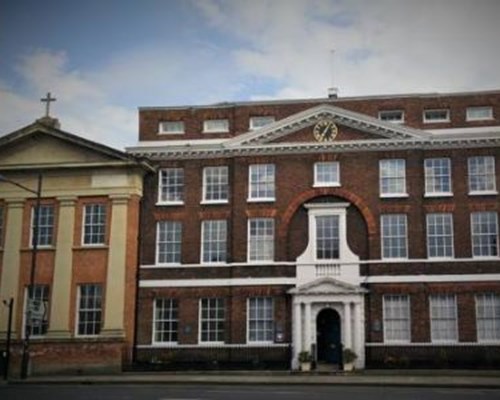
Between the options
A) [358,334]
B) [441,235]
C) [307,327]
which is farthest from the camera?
[441,235]

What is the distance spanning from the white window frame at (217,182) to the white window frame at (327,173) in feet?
15.0

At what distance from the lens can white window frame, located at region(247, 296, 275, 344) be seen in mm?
34906

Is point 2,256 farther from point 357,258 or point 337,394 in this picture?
point 337,394

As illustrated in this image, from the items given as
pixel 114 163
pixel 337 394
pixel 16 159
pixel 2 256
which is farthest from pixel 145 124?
pixel 337 394

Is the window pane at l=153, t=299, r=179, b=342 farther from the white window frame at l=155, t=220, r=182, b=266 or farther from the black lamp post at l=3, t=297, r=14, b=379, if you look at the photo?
the black lamp post at l=3, t=297, r=14, b=379

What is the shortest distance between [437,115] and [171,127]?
45.2ft

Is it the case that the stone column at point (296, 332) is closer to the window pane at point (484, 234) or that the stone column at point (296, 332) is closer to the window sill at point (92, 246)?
the window pane at point (484, 234)

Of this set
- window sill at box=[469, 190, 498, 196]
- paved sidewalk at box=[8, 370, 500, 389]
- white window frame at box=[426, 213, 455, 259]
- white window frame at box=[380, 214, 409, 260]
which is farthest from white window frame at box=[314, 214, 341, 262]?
window sill at box=[469, 190, 498, 196]

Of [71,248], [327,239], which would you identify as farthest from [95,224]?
[327,239]

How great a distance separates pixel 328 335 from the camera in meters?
35.0

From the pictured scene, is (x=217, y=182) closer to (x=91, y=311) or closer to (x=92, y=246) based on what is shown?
(x=92, y=246)

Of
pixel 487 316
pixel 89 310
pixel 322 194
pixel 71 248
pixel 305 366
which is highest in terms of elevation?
pixel 322 194

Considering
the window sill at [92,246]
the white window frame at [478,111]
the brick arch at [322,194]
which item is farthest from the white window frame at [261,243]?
the white window frame at [478,111]

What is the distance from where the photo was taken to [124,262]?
3569cm
